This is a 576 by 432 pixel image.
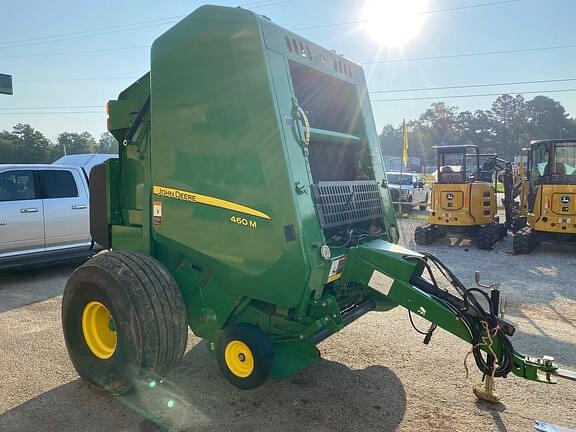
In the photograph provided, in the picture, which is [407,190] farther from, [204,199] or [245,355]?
[245,355]

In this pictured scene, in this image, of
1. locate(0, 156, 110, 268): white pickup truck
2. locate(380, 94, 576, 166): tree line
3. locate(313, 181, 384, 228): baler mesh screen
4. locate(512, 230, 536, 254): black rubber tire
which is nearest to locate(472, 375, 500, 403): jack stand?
locate(313, 181, 384, 228): baler mesh screen

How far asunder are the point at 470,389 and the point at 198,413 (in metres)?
2.10

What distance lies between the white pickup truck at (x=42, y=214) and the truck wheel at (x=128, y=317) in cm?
388

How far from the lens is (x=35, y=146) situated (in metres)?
51.4

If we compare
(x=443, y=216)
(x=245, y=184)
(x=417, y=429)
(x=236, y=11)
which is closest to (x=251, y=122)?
(x=245, y=184)

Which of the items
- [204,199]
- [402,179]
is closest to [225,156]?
[204,199]

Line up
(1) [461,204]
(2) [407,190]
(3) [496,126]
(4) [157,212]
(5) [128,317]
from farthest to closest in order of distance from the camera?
(3) [496,126]
(2) [407,190]
(1) [461,204]
(4) [157,212]
(5) [128,317]

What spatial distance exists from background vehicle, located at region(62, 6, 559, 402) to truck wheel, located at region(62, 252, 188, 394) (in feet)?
0.03

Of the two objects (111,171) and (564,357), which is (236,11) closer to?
(111,171)

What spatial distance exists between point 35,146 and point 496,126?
75.1 m

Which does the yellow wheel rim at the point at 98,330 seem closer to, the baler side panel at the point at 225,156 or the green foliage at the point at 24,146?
the baler side panel at the point at 225,156

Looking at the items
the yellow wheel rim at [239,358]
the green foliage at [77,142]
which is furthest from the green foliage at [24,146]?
the yellow wheel rim at [239,358]

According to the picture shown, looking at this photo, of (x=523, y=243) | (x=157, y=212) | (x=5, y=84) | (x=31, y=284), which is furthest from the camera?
(x=5, y=84)

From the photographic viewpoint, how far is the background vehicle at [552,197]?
983 cm
